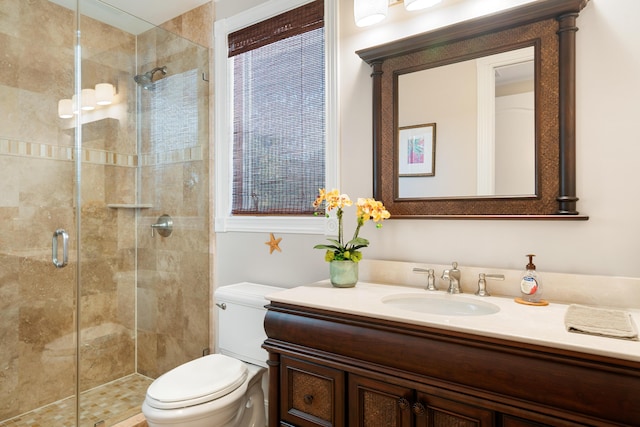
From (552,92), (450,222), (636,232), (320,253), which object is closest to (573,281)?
(636,232)

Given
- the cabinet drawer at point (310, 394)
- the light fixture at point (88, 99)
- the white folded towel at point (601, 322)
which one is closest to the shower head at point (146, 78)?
the light fixture at point (88, 99)

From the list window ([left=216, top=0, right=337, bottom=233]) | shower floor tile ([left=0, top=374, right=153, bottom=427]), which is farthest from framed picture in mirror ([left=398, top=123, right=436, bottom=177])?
shower floor tile ([left=0, top=374, right=153, bottom=427])

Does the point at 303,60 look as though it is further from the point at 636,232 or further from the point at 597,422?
the point at 597,422

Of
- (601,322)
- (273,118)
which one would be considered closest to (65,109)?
(273,118)

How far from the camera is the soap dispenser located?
1.23 meters

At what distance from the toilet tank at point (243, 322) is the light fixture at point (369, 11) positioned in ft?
4.54

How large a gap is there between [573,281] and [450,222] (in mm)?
467

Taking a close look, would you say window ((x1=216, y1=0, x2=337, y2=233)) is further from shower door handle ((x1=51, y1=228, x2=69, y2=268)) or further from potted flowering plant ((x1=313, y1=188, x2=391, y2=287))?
shower door handle ((x1=51, y1=228, x2=69, y2=268))

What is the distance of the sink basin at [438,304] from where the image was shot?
1336mm

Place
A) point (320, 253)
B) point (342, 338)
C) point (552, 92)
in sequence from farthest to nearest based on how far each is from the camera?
point (320, 253) < point (552, 92) < point (342, 338)

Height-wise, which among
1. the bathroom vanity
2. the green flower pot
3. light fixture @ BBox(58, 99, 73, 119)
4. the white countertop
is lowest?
the bathroom vanity

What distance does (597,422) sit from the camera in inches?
32.1

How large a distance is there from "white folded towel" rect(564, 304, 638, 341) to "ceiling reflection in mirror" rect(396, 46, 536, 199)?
45cm

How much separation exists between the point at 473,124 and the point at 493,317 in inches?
30.2
